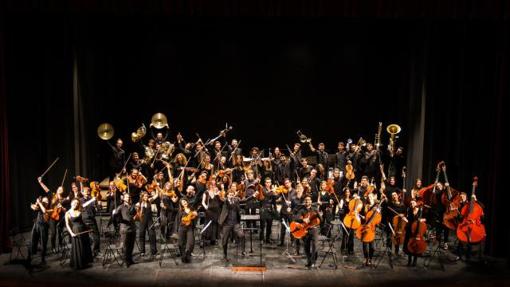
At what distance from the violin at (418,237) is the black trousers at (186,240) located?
150 inches

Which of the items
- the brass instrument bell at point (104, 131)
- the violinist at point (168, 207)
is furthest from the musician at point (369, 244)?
the brass instrument bell at point (104, 131)

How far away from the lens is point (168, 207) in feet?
33.2

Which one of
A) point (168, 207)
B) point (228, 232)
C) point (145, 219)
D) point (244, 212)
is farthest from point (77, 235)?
point (244, 212)

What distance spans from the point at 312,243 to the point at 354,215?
0.88m

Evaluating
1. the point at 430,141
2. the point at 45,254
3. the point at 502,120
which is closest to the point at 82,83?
the point at 45,254

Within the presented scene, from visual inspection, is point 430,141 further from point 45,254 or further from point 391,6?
point 45,254

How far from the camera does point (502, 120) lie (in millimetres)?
9953

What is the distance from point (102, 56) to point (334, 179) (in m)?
7.24

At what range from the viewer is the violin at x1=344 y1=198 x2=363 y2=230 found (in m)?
9.41

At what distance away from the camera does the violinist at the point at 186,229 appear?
31.0 ft

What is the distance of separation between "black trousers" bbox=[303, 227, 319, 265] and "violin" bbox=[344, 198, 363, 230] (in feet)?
1.88

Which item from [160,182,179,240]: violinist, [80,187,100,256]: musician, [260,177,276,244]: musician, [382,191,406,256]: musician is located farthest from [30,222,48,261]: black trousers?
[382,191,406,256]: musician

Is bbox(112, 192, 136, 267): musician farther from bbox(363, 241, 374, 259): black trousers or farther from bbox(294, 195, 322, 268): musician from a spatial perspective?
bbox(363, 241, 374, 259): black trousers

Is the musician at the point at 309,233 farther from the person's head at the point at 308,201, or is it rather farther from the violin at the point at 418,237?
the violin at the point at 418,237
